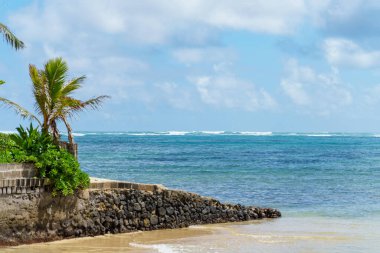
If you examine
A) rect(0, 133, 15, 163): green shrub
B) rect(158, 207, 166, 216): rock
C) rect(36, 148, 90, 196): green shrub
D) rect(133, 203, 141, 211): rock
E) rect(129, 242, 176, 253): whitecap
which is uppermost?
rect(0, 133, 15, 163): green shrub

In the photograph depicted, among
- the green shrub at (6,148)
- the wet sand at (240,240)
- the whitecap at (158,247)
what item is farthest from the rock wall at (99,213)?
the whitecap at (158,247)

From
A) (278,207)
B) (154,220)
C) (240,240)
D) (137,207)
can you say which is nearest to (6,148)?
(137,207)

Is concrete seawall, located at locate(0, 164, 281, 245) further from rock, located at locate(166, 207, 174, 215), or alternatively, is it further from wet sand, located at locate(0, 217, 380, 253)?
wet sand, located at locate(0, 217, 380, 253)

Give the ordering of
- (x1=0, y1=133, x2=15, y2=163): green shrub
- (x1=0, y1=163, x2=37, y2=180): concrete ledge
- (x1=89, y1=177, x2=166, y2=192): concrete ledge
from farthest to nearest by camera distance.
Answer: (x1=89, y1=177, x2=166, y2=192): concrete ledge → (x1=0, y1=133, x2=15, y2=163): green shrub → (x1=0, y1=163, x2=37, y2=180): concrete ledge

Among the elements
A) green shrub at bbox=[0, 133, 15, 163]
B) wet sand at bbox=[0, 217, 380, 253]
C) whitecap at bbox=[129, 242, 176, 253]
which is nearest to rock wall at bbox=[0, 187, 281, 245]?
wet sand at bbox=[0, 217, 380, 253]

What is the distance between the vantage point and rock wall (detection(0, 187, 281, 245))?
17828 mm

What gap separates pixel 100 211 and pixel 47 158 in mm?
2138

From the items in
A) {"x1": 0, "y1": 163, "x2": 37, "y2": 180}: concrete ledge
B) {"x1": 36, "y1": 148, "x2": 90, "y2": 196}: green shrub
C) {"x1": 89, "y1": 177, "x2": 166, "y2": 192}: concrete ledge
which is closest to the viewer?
{"x1": 0, "y1": 163, "x2": 37, "y2": 180}: concrete ledge

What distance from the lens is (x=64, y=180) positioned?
18.5m

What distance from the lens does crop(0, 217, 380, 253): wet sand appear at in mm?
18297

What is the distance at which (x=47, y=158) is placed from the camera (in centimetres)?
1848

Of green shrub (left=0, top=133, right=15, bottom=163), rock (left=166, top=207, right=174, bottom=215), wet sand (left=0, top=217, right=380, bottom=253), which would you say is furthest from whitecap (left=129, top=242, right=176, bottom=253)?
green shrub (left=0, top=133, right=15, bottom=163)

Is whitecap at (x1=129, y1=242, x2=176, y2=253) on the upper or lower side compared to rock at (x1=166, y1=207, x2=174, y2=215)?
lower

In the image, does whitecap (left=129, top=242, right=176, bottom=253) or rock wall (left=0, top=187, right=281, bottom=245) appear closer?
rock wall (left=0, top=187, right=281, bottom=245)
